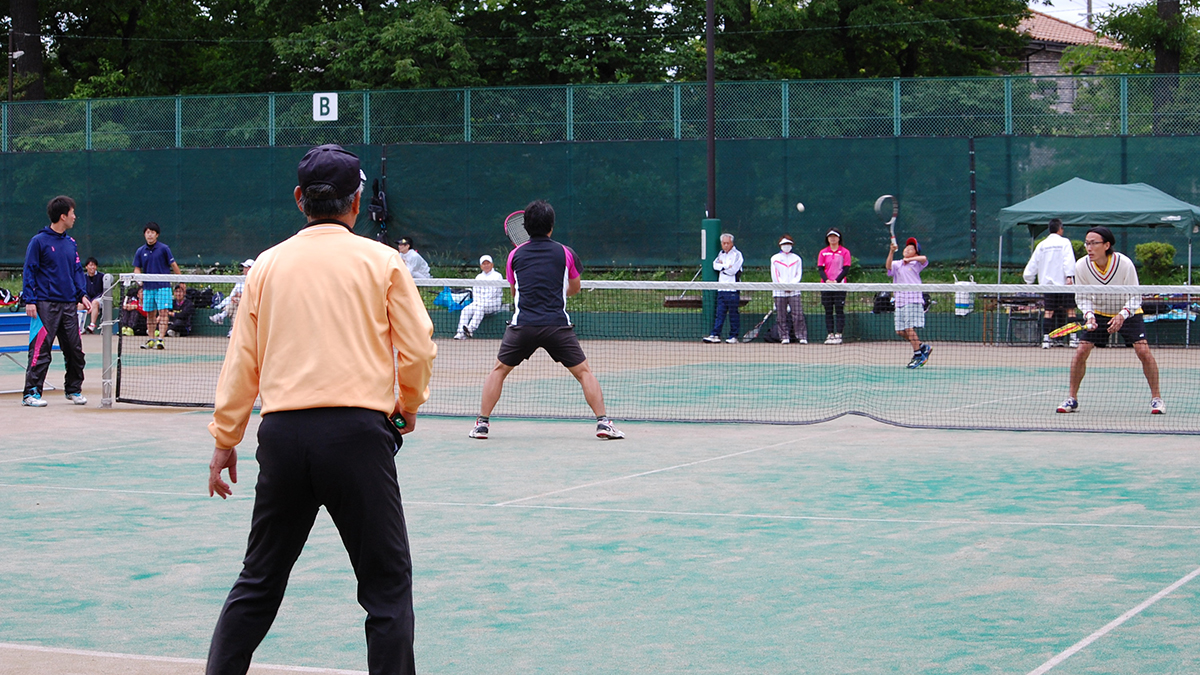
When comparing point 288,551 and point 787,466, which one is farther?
point 787,466

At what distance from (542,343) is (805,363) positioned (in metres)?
7.60

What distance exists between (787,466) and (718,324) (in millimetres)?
10606

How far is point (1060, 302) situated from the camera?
15.2 m

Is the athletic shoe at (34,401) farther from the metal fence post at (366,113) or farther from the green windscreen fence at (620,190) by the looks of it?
the metal fence post at (366,113)

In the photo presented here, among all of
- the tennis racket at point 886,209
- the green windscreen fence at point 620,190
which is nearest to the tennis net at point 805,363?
the tennis racket at point 886,209

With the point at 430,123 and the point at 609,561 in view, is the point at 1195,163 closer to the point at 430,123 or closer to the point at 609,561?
the point at 430,123

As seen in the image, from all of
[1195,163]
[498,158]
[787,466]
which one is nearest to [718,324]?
[498,158]

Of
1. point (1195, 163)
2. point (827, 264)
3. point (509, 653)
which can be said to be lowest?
point (509, 653)

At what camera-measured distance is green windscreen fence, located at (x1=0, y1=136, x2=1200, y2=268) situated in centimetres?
2191

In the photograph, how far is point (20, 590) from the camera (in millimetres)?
5414

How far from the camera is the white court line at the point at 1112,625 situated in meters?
4.32

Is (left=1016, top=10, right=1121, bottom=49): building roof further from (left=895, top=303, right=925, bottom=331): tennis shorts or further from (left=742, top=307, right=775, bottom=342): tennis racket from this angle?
(left=895, top=303, right=925, bottom=331): tennis shorts

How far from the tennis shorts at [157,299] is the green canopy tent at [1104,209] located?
39.0 ft

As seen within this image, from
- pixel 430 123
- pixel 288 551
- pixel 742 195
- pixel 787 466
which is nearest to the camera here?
pixel 288 551
